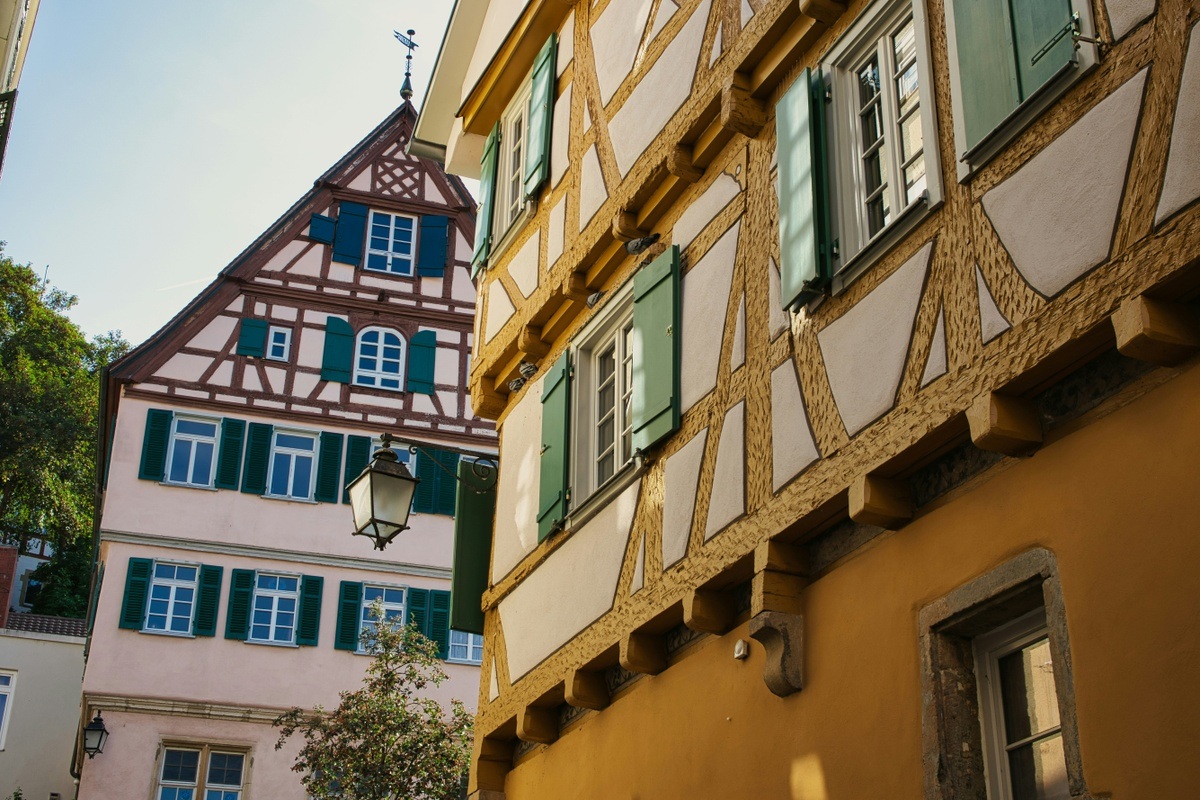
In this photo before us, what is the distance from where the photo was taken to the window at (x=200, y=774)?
21234 mm

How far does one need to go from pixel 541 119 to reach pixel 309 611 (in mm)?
13209

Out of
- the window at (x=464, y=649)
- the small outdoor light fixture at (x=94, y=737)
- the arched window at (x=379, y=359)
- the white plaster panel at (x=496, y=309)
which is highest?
the arched window at (x=379, y=359)

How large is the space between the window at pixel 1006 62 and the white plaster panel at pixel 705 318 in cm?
183

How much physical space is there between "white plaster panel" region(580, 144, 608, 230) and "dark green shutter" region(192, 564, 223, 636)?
13.9 m

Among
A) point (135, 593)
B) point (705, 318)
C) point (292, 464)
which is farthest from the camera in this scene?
point (292, 464)

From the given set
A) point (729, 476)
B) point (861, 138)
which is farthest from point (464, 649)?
point (861, 138)

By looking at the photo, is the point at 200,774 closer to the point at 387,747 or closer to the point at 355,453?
the point at 355,453

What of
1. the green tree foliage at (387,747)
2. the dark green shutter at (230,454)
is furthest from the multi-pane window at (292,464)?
the green tree foliage at (387,747)

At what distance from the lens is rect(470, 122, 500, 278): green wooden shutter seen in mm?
11645

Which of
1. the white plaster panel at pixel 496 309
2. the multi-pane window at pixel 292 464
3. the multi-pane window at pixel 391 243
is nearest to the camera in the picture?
the white plaster panel at pixel 496 309

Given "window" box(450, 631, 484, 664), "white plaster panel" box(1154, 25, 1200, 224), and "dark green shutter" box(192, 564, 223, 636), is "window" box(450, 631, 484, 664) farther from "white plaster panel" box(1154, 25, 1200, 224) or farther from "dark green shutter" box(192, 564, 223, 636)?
"white plaster panel" box(1154, 25, 1200, 224)

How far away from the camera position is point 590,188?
961 cm

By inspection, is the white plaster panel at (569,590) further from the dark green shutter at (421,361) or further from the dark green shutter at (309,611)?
the dark green shutter at (421,361)

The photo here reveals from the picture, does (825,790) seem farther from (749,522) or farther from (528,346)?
(528,346)
